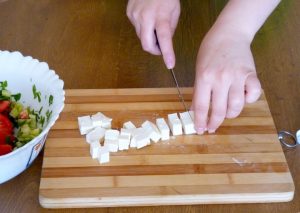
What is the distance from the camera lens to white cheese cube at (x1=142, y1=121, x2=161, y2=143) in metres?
A: 0.91

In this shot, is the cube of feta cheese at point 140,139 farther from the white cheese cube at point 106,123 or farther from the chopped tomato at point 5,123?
the chopped tomato at point 5,123

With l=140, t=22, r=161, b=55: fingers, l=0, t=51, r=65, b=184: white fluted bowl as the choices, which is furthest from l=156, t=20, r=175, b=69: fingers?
l=0, t=51, r=65, b=184: white fluted bowl

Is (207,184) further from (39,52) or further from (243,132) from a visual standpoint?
(39,52)

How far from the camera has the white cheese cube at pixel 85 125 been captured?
3.03 ft

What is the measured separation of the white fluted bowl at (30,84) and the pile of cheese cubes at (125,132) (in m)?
0.10

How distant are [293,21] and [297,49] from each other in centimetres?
17

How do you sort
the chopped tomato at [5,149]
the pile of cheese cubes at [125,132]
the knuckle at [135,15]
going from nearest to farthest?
1. the chopped tomato at [5,149]
2. the pile of cheese cubes at [125,132]
3. the knuckle at [135,15]

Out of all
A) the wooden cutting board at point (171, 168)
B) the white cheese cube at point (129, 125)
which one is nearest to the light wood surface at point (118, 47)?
the wooden cutting board at point (171, 168)

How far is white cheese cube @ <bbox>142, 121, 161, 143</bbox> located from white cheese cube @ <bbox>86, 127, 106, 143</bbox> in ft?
0.30

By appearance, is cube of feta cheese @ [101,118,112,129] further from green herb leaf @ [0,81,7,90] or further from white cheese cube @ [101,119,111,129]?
green herb leaf @ [0,81,7,90]

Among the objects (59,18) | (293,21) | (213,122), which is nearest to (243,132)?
(213,122)

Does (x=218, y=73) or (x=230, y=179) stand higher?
(x=218, y=73)

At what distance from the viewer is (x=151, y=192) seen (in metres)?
0.81

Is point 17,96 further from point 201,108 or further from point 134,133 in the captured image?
point 201,108
